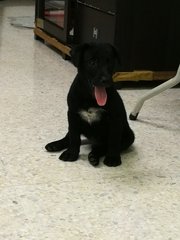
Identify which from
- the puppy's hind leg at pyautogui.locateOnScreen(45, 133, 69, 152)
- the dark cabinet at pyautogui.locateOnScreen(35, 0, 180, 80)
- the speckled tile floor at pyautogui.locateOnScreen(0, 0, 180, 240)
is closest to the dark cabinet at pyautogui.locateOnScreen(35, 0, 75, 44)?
the dark cabinet at pyautogui.locateOnScreen(35, 0, 180, 80)

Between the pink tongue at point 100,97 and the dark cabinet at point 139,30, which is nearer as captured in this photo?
the pink tongue at point 100,97

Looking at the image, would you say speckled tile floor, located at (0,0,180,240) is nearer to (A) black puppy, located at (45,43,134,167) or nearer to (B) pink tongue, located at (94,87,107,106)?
(A) black puppy, located at (45,43,134,167)

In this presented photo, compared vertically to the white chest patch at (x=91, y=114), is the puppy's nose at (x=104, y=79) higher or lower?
higher

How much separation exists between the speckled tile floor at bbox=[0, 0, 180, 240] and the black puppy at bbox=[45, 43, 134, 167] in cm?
6

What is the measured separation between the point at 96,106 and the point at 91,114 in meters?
0.04

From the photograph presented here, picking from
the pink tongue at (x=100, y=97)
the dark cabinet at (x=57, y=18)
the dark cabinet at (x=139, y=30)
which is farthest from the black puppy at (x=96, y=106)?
the dark cabinet at (x=57, y=18)

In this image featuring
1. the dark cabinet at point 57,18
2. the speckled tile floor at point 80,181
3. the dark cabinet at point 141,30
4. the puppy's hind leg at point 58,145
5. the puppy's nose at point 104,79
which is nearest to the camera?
the speckled tile floor at point 80,181

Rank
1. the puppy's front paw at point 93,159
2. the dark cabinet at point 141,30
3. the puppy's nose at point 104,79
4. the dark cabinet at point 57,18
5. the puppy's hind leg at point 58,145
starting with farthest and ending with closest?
the dark cabinet at point 57,18 < the dark cabinet at point 141,30 < the puppy's hind leg at point 58,145 < the puppy's front paw at point 93,159 < the puppy's nose at point 104,79

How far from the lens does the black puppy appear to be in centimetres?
152

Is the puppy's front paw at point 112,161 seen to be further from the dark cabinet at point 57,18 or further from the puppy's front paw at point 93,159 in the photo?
the dark cabinet at point 57,18

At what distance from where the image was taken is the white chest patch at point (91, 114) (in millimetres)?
1562

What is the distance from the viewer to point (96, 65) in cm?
151

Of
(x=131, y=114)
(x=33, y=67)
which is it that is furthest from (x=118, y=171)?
(x=33, y=67)

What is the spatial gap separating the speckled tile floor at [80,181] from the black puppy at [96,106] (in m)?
0.06
